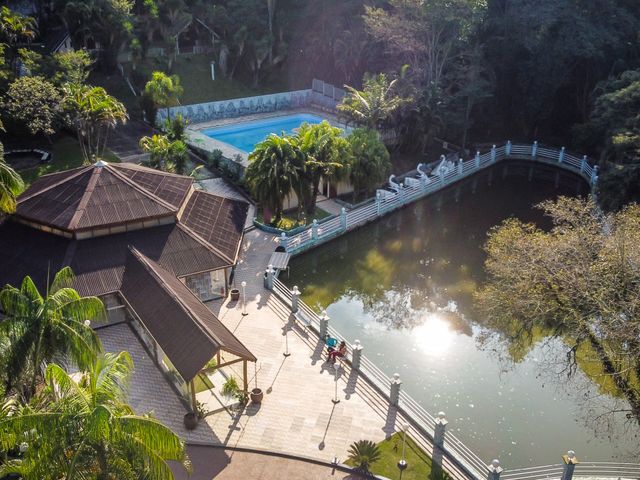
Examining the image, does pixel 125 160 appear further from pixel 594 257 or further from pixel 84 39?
pixel 594 257

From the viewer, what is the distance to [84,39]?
5244 cm

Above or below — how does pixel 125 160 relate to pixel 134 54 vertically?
below

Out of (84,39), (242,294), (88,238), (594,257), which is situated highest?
(84,39)

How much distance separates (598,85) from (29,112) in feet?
137

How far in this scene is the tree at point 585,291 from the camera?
19703mm

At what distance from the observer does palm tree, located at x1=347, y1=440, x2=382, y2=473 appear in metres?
18.9

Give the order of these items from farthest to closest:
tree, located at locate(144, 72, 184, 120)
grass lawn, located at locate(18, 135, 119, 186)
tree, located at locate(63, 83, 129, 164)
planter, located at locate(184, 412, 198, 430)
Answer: tree, located at locate(144, 72, 184, 120) → grass lawn, located at locate(18, 135, 119, 186) → tree, located at locate(63, 83, 129, 164) → planter, located at locate(184, 412, 198, 430)

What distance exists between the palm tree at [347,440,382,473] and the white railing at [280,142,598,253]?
50.9 ft

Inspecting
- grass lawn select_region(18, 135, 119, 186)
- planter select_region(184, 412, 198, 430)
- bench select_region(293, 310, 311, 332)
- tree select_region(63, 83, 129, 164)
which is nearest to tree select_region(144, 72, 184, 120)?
grass lawn select_region(18, 135, 119, 186)

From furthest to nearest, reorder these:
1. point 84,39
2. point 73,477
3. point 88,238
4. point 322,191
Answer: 1. point 84,39
2. point 322,191
3. point 88,238
4. point 73,477

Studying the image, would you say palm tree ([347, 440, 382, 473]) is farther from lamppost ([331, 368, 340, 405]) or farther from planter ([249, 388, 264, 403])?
planter ([249, 388, 264, 403])

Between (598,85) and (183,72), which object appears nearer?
(598,85)

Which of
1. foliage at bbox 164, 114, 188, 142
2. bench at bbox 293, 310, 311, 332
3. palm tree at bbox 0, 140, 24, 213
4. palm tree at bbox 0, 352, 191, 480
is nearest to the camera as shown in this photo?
palm tree at bbox 0, 352, 191, 480

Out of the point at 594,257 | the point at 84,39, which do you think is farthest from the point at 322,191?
the point at 84,39
